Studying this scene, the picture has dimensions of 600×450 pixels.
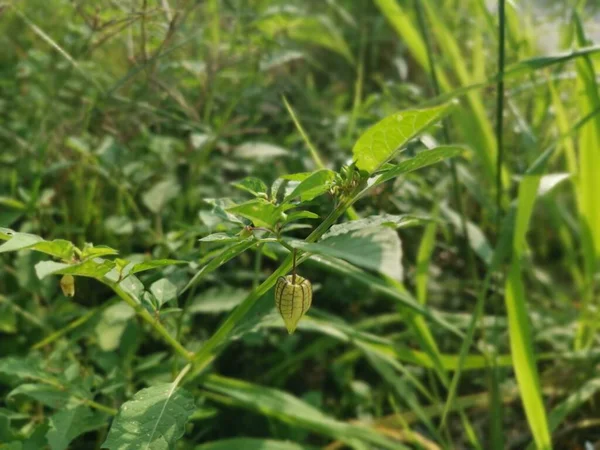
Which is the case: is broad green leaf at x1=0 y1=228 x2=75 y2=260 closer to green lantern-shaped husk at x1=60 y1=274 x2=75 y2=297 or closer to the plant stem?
green lantern-shaped husk at x1=60 y1=274 x2=75 y2=297

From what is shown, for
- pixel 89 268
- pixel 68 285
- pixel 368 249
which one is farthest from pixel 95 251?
pixel 368 249

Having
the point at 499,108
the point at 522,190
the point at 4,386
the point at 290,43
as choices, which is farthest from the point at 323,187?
the point at 290,43

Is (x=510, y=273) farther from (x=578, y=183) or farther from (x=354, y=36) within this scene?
(x=354, y=36)

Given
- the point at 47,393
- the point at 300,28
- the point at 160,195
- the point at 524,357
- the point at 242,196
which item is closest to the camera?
the point at 47,393

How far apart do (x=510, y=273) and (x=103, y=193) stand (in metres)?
0.94

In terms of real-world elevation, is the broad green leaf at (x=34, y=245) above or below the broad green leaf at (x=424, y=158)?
below

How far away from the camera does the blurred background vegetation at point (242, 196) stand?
125 cm

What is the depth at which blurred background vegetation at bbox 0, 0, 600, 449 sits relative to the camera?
1255 millimetres

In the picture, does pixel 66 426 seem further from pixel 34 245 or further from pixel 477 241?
pixel 477 241

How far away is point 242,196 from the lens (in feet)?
4.93

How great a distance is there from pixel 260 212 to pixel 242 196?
87 cm

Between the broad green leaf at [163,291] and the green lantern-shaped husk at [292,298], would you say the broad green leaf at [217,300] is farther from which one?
the green lantern-shaped husk at [292,298]

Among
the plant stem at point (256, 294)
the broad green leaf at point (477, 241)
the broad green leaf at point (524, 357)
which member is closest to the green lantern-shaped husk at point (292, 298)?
the plant stem at point (256, 294)

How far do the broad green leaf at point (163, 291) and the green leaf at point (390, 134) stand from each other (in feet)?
0.96
